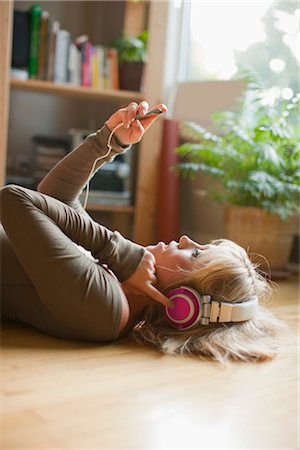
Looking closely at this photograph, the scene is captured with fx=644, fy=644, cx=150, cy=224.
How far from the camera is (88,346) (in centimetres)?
143

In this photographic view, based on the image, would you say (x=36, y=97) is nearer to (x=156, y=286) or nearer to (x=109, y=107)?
(x=109, y=107)

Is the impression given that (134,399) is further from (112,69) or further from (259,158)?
(112,69)

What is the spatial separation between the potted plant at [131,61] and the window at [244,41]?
399mm

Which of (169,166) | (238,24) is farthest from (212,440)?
(238,24)

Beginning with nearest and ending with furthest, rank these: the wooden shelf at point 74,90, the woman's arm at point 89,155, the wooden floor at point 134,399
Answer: the wooden floor at point 134,399 → the woman's arm at point 89,155 → the wooden shelf at point 74,90

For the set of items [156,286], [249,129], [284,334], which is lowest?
[284,334]

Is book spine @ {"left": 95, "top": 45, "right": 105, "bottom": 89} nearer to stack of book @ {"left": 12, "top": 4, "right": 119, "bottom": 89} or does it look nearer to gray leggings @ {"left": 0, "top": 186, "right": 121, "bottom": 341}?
stack of book @ {"left": 12, "top": 4, "right": 119, "bottom": 89}

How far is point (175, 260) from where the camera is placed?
149 cm

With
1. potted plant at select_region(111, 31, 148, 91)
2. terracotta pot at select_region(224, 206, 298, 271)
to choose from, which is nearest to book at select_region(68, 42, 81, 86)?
potted plant at select_region(111, 31, 148, 91)

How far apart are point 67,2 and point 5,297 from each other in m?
2.52

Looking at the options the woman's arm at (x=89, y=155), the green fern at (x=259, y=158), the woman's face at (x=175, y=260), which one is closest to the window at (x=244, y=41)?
the green fern at (x=259, y=158)

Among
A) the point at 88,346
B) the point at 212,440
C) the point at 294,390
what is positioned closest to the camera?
the point at 212,440

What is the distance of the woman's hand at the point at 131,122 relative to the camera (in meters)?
1.54

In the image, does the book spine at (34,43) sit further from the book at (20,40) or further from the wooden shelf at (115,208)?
the wooden shelf at (115,208)
